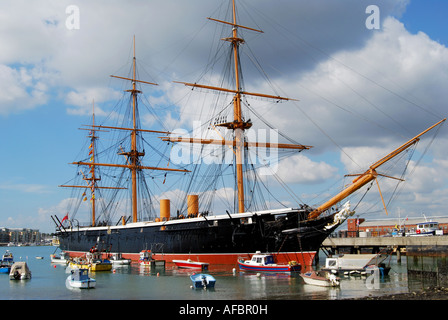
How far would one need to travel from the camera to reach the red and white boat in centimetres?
4328

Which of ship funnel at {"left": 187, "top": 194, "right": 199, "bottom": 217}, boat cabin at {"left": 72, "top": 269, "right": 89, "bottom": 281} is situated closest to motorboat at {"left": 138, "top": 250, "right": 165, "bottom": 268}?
ship funnel at {"left": 187, "top": 194, "right": 199, "bottom": 217}

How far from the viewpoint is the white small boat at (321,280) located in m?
31.3

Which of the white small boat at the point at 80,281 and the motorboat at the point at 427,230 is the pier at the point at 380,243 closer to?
the motorboat at the point at 427,230

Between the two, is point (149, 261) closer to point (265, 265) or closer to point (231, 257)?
point (231, 257)

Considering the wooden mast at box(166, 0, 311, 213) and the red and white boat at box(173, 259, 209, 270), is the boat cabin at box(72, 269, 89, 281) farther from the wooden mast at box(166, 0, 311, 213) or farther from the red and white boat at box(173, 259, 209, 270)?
the wooden mast at box(166, 0, 311, 213)

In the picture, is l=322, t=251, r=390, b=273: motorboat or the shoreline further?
l=322, t=251, r=390, b=273: motorboat

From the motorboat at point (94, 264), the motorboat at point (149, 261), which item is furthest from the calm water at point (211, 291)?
the motorboat at point (149, 261)

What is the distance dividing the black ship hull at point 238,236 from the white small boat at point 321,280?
27.4 feet

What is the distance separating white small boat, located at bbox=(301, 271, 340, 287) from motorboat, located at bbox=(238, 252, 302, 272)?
5462mm
